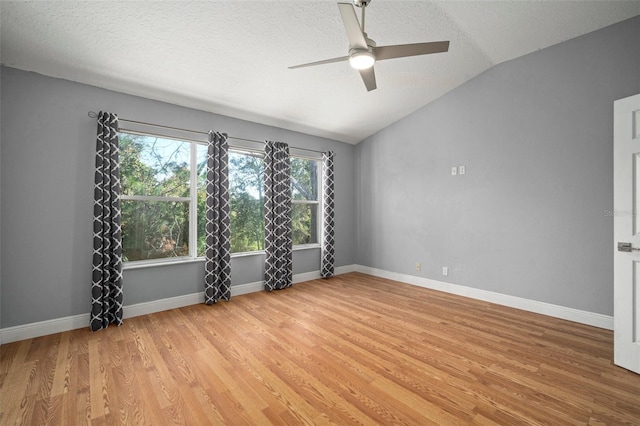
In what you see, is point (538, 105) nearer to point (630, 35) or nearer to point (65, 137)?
point (630, 35)

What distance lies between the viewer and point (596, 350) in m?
2.39

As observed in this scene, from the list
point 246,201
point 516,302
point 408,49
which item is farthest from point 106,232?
point 516,302

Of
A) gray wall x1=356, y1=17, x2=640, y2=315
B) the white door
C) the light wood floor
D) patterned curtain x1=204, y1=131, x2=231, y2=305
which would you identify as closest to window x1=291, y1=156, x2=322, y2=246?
patterned curtain x1=204, y1=131, x2=231, y2=305

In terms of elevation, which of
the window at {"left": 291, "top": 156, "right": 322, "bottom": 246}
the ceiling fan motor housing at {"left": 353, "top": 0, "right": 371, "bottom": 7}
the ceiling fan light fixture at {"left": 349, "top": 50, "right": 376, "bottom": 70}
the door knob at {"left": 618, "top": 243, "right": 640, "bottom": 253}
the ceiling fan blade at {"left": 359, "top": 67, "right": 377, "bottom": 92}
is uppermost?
the ceiling fan motor housing at {"left": 353, "top": 0, "right": 371, "bottom": 7}

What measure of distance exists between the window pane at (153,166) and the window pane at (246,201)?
2.21 ft

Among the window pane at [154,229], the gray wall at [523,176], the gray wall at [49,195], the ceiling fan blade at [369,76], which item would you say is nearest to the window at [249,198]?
the window pane at [154,229]

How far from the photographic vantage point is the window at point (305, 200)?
16.1ft

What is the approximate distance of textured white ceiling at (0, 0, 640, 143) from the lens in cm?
227

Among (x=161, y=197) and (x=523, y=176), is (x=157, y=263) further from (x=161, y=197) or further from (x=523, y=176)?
(x=523, y=176)

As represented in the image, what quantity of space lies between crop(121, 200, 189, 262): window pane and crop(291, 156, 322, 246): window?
1.82 metres

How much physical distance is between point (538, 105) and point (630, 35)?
867 mm

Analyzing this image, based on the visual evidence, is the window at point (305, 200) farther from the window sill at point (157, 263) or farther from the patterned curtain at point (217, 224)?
the window sill at point (157, 263)

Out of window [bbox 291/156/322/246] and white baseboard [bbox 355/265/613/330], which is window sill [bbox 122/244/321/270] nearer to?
window [bbox 291/156/322/246]

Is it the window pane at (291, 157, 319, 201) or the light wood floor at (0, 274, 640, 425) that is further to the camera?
the window pane at (291, 157, 319, 201)
